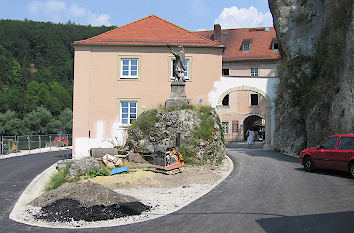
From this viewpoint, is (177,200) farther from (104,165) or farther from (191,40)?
(191,40)

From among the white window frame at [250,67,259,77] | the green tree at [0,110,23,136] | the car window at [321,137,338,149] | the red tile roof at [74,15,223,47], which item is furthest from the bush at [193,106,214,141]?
the green tree at [0,110,23,136]

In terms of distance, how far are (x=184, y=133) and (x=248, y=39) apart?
29961 mm

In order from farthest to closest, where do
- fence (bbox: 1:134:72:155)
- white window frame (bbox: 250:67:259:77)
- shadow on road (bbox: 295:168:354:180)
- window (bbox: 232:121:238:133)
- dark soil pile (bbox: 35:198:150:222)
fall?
window (bbox: 232:121:238:133) < white window frame (bbox: 250:67:259:77) < fence (bbox: 1:134:72:155) < shadow on road (bbox: 295:168:354:180) < dark soil pile (bbox: 35:198:150:222)

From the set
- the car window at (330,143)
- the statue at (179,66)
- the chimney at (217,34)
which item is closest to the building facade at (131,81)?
the statue at (179,66)

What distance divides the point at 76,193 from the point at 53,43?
9917 centimetres

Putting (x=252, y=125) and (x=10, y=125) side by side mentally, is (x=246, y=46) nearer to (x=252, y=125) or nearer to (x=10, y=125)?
(x=252, y=125)

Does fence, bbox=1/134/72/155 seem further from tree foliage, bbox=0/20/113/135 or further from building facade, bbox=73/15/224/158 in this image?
tree foliage, bbox=0/20/113/135

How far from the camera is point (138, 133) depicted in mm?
16109

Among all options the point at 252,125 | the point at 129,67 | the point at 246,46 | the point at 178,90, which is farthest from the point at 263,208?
the point at 252,125

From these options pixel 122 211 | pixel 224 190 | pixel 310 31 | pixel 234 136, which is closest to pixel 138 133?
pixel 224 190

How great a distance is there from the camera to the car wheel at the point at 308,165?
44.4ft

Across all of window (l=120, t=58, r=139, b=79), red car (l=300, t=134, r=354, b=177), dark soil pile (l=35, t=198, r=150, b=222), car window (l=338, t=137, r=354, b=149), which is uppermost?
window (l=120, t=58, r=139, b=79)

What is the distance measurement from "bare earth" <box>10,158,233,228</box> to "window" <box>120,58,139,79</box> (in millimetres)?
11014

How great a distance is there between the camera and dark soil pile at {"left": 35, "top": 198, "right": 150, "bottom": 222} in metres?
7.62
